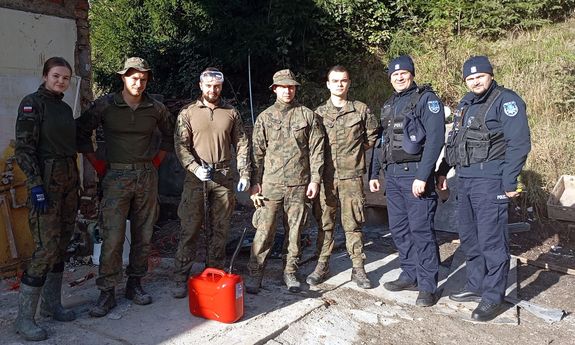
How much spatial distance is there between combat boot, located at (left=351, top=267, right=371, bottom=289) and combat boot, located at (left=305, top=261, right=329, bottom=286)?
0.27 metres

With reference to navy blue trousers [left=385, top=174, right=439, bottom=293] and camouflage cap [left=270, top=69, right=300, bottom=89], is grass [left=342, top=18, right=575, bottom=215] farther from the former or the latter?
camouflage cap [left=270, top=69, right=300, bottom=89]

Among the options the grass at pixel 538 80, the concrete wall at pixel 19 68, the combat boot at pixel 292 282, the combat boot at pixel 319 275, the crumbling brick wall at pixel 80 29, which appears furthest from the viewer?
the grass at pixel 538 80

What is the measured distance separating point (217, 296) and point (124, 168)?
130 centimetres

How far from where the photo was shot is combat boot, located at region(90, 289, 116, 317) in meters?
4.07

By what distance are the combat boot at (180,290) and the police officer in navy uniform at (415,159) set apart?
2066 mm

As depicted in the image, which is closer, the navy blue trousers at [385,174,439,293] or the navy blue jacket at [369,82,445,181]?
the navy blue jacket at [369,82,445,181]

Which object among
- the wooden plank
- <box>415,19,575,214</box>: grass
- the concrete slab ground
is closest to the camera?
the concrete slab ground

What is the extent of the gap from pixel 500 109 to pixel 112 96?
3.21 metres

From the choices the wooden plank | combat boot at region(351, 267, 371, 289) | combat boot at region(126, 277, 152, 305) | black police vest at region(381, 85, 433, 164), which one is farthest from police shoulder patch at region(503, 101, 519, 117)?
combat boot at region(126, 277, 152, 305)

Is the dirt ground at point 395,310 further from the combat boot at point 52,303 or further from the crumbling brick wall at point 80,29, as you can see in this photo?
the crumbling brick wall at point 80,29

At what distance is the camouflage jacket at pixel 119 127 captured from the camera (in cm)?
414

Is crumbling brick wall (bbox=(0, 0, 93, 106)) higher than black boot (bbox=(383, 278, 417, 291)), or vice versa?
crumbling brick wall (bbox=(0, 0, 93, 106))

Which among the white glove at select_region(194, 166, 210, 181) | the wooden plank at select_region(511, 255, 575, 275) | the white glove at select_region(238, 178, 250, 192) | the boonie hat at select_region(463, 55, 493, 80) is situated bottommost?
the wooden plank at select_region(511, 255, 575, 275)

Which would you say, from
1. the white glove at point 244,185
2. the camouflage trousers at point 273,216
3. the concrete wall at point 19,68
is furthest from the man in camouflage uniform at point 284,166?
the concrete wall at point 19,68
